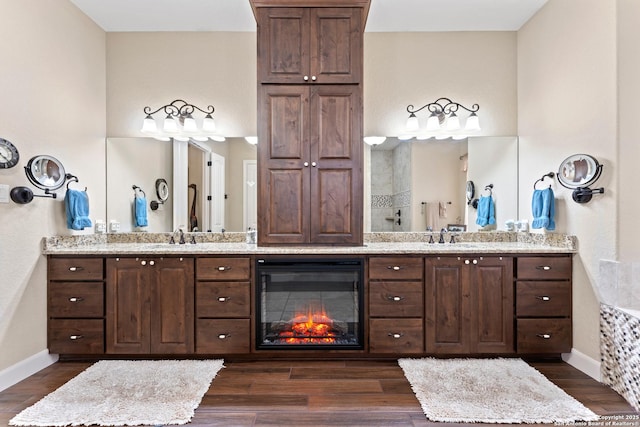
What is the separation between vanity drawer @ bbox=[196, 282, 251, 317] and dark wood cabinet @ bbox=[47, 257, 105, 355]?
72 centimetres

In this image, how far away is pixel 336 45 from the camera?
274 cm

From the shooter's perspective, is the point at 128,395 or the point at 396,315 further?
the point at 396,315

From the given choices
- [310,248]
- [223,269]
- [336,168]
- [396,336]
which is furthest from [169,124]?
[396,336]

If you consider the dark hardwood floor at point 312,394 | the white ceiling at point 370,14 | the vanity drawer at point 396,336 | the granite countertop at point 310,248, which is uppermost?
the white ceiling at point 370,14

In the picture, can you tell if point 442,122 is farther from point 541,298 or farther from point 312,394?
point 312,394

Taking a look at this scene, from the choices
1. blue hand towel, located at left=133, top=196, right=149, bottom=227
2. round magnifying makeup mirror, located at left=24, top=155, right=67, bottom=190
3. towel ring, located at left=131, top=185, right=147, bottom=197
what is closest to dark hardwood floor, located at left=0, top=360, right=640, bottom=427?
blue hand towel, located at left=133, top=196, right=149, bottom=227

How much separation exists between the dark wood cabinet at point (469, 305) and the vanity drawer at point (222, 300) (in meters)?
1.34

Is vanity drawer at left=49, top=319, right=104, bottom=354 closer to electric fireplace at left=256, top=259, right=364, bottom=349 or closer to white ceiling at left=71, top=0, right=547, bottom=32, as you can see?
electric fireplace at left=256, top=259, right=364, bottom=349

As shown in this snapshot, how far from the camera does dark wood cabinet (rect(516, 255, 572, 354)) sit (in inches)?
102

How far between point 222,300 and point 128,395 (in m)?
0.78

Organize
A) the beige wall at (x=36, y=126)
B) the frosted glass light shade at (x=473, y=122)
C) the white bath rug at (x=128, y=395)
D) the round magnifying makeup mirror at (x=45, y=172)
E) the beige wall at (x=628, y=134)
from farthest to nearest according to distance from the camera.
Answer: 1. the frosted glass light shade at (x=473, y=122)
2. the round magnifying makeup mirror at (x=45, y=172)
3. the beige wall at (x=36, y=126)
4. the beige wall at (x=628, y=134)
5. the white bath rug at (x=128, y=395)

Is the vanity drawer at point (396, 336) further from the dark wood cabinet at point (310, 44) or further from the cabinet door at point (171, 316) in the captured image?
the dark wood cabinet at point (310, 44)

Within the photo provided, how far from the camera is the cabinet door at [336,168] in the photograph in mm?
2775

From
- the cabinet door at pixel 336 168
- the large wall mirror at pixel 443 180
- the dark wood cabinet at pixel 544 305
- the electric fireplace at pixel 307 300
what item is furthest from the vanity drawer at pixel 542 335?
the cabinet door at pixel 336 168
